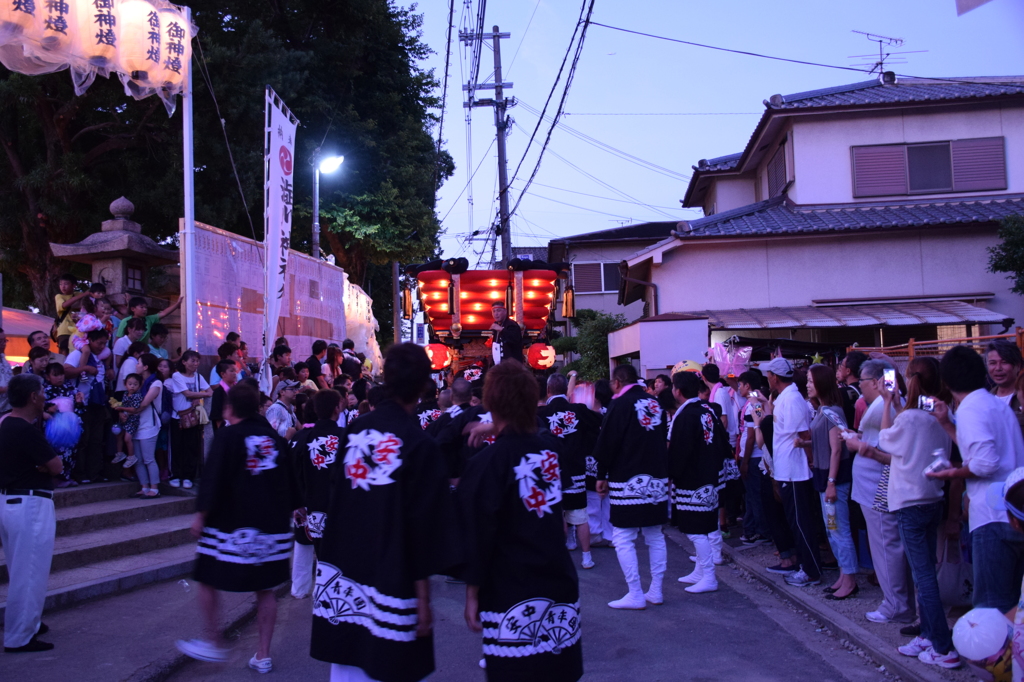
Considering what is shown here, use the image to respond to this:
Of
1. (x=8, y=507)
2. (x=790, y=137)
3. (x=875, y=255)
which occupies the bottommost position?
(x=8, y=507)

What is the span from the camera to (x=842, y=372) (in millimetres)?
8188

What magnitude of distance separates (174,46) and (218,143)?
547 cm

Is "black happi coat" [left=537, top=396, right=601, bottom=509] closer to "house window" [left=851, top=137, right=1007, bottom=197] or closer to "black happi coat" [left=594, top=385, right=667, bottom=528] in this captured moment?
"black happi coat" [left=594, top=385, right=667, bottom=528]

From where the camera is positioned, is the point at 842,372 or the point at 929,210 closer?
the point at 842,372

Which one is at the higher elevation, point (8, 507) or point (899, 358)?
point (899, 358)

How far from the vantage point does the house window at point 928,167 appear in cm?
1795

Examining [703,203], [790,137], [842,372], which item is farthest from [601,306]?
[842,372]

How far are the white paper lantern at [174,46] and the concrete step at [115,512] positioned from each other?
5.71 meters

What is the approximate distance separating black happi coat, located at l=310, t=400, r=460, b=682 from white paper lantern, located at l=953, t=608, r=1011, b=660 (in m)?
2.58

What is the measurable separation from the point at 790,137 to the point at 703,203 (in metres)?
7.12

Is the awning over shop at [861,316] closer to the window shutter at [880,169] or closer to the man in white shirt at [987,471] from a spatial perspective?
the window shutter at [880,169]

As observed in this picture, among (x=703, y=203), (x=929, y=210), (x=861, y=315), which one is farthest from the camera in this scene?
(x=703, y=203)

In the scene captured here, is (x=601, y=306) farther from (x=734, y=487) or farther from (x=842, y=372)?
(x=842, y=372)

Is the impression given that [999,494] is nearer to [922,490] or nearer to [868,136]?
[922,490]
